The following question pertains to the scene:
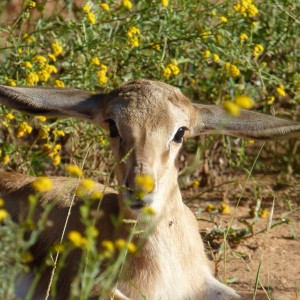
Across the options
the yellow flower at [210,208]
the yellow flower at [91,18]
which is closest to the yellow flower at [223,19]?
the yellow flower at [91,18]

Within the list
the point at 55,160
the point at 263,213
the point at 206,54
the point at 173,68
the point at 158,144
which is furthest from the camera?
the point at 263,213

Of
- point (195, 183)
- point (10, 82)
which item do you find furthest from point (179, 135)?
point (195, 183)

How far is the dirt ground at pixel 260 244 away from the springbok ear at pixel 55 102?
1357 mm

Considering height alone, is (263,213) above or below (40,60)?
below

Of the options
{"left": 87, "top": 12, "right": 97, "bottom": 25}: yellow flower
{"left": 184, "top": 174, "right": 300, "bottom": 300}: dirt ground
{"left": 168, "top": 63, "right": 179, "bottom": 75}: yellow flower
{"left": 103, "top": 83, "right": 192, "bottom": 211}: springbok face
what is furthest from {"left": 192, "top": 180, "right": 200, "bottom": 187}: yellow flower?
{"left": 103, "top": 83, "right": 192, "bottom": 211}: springbok face

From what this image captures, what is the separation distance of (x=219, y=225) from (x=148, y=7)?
204 centimetres

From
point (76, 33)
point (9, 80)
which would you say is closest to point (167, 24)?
point (76, 33)

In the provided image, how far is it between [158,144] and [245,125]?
2.68ft

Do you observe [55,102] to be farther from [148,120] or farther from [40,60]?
[40,60]

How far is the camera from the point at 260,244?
801 cm

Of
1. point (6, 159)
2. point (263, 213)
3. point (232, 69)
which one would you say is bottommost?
point (263, 213)

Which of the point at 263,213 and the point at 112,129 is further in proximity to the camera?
the point at 263,213

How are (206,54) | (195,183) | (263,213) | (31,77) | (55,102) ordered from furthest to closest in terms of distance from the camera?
1. (195,183)
2. (263,213)
3. (206,54)
4. (31,77)
5. (55,102)

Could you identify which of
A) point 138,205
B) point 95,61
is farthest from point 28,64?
point 138,205
